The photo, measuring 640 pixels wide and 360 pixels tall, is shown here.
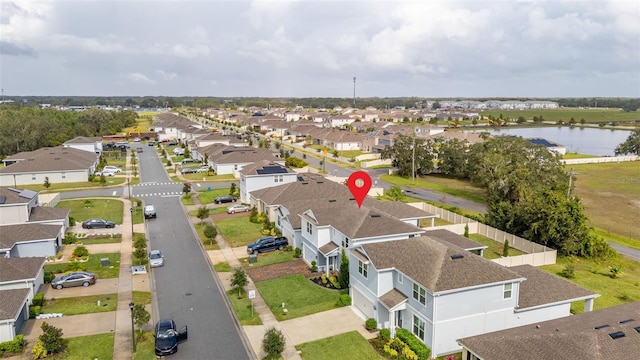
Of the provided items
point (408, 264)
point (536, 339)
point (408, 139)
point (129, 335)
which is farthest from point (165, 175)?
point (536, 339)

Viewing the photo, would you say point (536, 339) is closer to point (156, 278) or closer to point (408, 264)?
point (408, 264)

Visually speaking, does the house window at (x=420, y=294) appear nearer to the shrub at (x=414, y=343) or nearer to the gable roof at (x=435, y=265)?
the gable roof at (x=435, y=265)

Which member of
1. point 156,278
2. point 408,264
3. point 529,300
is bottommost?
point 156,278

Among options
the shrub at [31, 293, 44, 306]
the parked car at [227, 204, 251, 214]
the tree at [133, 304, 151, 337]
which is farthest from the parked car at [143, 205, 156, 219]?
the tree at [133, 304, 151, 337]

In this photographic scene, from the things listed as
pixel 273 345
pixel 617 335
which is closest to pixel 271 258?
pixel 273 345

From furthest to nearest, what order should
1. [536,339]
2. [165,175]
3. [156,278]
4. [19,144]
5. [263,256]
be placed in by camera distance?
[19,144], [165,175], [263,256], [156,278], [536,339]

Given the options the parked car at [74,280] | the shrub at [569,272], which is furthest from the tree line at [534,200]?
the parked car at [74,280]

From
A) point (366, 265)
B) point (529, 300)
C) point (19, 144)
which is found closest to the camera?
point (529, 300)

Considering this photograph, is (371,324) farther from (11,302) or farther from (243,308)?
(11,302)
